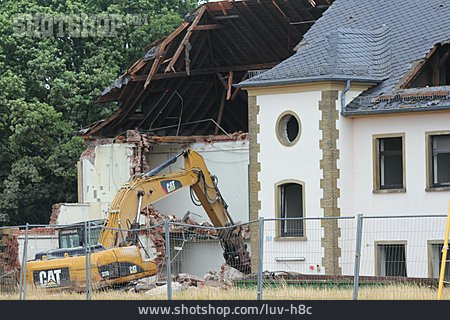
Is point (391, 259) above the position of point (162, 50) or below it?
below

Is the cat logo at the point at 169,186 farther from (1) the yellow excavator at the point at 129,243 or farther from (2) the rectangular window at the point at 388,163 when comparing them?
(2) the rectangular window at the point at 388,163

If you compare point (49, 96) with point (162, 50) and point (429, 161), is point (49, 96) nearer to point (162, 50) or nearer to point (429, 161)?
point (162, 50)

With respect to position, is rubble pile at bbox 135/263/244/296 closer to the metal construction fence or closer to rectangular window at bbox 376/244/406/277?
the metal construction fence

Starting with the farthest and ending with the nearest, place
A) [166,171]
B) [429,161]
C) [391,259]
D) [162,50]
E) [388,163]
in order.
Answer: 1. [166,171]
2. [162,50]
3. [388,163]
4. [429,161]
5. [391,259]

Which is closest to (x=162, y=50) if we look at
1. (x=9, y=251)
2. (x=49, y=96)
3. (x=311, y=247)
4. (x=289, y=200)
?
(x=9, y=251)

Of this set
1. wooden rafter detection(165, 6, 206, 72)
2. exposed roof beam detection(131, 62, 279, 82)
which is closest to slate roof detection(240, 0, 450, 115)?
wooden rafter detection(165, 6, 206, 72)

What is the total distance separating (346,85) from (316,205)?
3476 mm

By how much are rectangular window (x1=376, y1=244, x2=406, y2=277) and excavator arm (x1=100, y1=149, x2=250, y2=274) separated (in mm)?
4763

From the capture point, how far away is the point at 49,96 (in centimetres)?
6038

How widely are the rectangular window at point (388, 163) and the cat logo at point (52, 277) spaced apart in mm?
9526

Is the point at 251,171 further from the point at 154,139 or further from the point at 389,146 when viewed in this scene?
the point at 154,139

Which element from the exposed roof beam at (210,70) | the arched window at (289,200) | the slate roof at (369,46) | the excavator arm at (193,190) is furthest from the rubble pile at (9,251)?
the slate roof at (369,46)

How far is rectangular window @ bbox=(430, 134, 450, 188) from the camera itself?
132ft

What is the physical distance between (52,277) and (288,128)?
9046 millimetres
